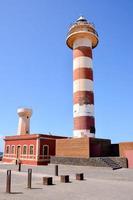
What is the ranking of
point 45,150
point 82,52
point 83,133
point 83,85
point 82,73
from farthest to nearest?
1. point 45,150
2. point 82,52
3. point 82,73
4. point 83,85
5. point 83,133

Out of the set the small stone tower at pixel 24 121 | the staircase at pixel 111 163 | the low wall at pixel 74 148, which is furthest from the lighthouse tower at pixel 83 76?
the small stone tower at pixel 24 121

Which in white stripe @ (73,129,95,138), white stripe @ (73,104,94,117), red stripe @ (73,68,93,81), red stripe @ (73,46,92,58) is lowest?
white stripe @ (73,129,95,138)

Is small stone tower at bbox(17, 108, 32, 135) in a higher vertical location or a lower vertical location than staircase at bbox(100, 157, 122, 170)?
higher

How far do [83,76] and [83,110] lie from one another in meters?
4.68

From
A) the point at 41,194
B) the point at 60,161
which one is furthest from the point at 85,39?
the point at 41,194

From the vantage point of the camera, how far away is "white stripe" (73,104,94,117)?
30936 millimetres

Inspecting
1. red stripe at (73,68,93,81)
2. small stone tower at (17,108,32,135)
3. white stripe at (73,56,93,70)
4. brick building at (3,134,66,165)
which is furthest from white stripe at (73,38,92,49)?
small stone tower at (17,108,32,135)

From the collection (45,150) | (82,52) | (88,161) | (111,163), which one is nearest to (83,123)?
(88,161)

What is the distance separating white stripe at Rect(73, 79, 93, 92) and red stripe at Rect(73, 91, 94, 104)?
0.55 meters

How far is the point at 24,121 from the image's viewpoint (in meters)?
45.9

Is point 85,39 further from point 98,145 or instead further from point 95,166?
point 95,166

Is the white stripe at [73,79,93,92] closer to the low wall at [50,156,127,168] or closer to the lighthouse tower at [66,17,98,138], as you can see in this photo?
the lighthouse tower at [66,17,98,138]

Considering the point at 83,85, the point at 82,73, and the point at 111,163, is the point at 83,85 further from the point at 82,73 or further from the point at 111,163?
the point at 111,163

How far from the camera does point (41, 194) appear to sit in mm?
11078
